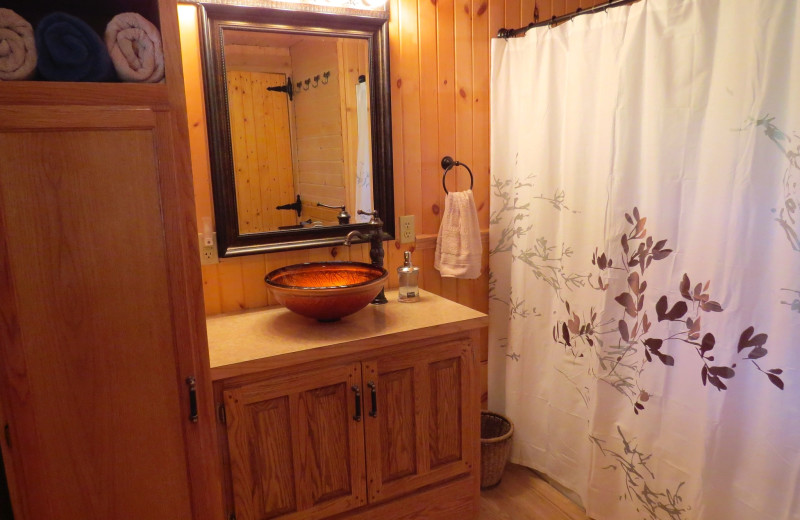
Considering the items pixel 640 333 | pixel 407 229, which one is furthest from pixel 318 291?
pixel 640 333

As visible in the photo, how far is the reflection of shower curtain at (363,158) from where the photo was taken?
6.72 feet

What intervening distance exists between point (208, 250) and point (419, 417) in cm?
96

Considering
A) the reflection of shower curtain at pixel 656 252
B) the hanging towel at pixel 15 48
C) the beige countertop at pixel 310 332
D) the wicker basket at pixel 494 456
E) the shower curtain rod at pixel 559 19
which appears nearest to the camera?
the hanging towel at pixel 15 48

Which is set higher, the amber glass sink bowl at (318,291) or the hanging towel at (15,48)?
the hanging towel at (15,48)

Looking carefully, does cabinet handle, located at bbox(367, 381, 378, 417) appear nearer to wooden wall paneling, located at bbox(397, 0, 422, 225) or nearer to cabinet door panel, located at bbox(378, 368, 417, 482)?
cabinet door panel, located at bbox(378, 368, 417, 482)

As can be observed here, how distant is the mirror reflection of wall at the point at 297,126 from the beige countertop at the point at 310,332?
1.24 feet

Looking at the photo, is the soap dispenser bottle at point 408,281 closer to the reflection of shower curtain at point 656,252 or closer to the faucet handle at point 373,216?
the faucet handle at point 373,216

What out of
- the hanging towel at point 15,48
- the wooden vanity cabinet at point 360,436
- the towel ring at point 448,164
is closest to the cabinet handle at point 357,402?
the wooden vanity cabinet at point 360,436

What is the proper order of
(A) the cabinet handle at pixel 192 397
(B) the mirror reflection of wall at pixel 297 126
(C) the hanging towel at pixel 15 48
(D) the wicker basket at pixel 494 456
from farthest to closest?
1. (D) the wicker basket at pixel 494 456
2. (B) the mirror reflection of wall at pixel 297 126
3. (A) the cabinet handle at pixel 192 397
4. (C) the hanging towel at pixel 15 48

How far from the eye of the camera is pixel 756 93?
1.38 metres

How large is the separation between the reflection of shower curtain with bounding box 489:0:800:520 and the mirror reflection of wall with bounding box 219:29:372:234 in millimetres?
669

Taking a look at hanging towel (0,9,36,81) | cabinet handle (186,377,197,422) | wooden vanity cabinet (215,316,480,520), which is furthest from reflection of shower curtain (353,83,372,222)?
hanging towel (0,9,36,81)

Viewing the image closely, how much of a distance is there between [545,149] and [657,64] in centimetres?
56

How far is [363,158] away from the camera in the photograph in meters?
2.09
